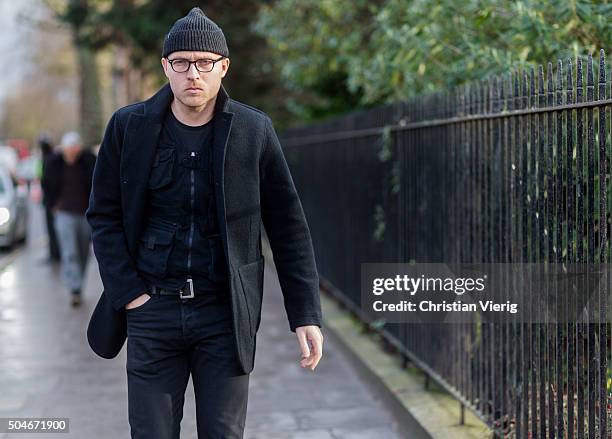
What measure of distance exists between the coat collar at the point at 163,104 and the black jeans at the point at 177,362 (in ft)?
2.07

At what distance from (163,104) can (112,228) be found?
0.47 meters

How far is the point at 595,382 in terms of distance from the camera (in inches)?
152

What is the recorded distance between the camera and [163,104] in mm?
3539

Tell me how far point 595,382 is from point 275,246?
4.36 ft

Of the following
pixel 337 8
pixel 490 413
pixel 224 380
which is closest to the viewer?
pixel 224 380

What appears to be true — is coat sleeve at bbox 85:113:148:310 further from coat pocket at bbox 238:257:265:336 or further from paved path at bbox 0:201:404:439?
paved path at bbox 0:201:404:439

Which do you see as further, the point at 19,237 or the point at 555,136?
the point at 19,237

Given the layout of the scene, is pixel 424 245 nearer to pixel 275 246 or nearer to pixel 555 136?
pixel 555 136

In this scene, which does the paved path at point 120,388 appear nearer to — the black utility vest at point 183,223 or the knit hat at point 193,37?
the black utility vest at point 183,223

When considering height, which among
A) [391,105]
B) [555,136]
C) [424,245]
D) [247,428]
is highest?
Result: [391,105]

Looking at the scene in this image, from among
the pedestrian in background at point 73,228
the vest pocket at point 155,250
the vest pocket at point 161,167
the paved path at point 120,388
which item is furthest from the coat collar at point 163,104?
the pedestrian in background at point 73,228

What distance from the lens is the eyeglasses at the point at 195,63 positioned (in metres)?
3.45

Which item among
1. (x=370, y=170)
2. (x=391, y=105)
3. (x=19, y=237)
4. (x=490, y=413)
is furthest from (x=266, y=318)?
(x=19, y=237)

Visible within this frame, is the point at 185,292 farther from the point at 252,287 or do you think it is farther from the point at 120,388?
the point at 120,388
